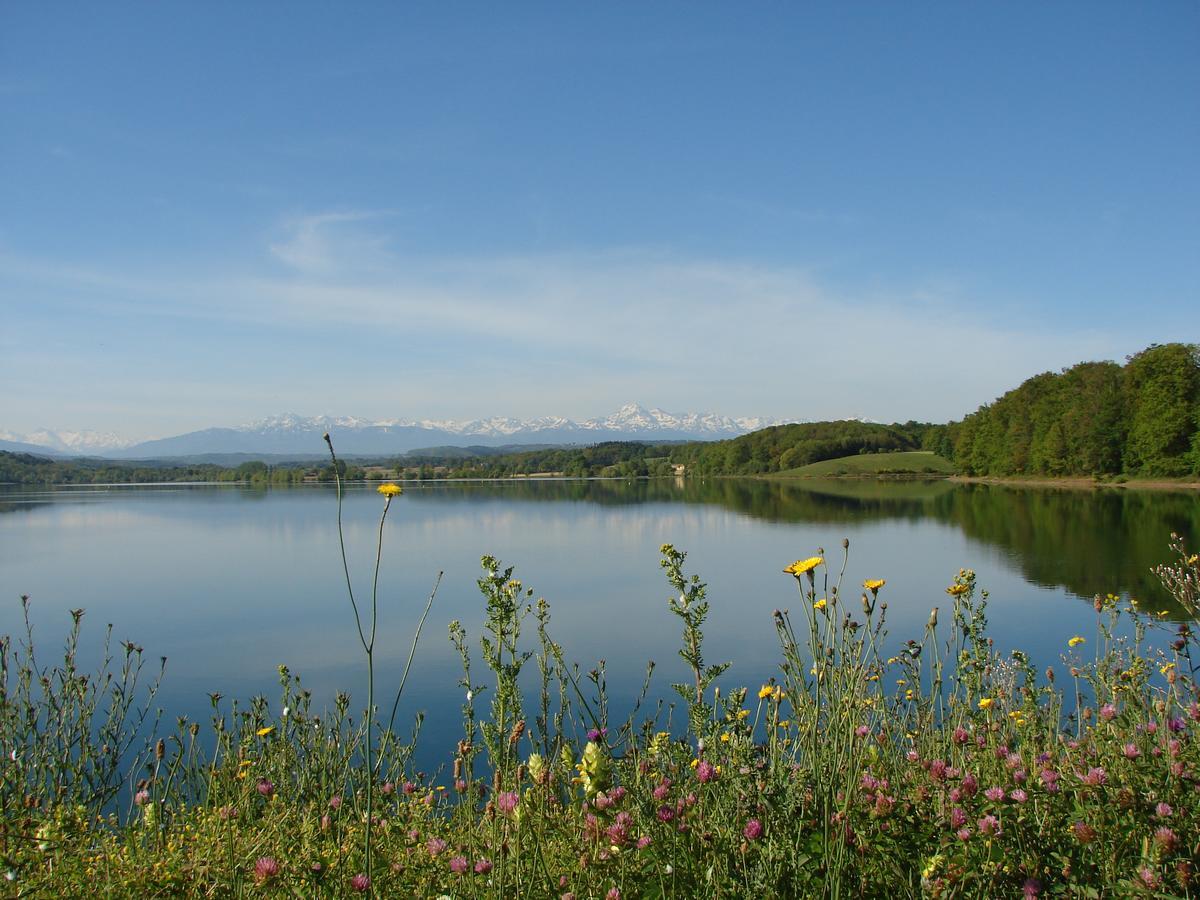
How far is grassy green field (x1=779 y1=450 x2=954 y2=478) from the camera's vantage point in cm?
8125

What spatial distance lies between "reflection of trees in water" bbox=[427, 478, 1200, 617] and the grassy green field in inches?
1039

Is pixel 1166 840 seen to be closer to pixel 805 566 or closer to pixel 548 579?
pixel 805 566

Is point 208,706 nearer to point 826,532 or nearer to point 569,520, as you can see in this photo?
point 826,532

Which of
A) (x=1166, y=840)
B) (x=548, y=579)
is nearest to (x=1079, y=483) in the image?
(x=548, y=579)

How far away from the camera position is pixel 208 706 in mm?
9438

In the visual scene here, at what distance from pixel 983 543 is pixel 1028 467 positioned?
3917 cm

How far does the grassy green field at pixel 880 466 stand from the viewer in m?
81.2

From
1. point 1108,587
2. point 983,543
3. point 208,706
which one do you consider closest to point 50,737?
point 208,706

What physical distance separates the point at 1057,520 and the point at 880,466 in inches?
2235

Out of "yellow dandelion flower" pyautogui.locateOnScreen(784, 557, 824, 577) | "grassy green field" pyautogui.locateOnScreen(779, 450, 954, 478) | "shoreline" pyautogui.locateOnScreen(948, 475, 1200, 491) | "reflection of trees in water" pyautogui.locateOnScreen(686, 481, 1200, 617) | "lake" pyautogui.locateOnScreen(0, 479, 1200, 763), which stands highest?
"yellow dandelion flower" pyautogui.locateOnScreen(784, 557, 824, 577)

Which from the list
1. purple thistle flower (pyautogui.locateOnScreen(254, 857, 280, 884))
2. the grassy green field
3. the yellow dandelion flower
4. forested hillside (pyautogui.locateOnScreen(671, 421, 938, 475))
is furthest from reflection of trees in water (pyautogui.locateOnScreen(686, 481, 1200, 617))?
forested hillside (pyautogui.locateOnScreen(671, 421, 938, 475))

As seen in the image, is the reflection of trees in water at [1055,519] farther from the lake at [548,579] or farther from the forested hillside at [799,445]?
the forested hillside at [799,445]

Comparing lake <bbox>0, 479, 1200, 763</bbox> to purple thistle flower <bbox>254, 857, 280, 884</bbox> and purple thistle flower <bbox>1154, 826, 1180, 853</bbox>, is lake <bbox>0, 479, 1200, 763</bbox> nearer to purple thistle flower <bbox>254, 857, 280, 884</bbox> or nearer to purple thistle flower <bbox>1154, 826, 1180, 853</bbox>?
purple thistle flower <bbox>254, 857, 280, 884</bbox>

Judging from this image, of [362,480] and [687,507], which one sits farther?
[362,480]
